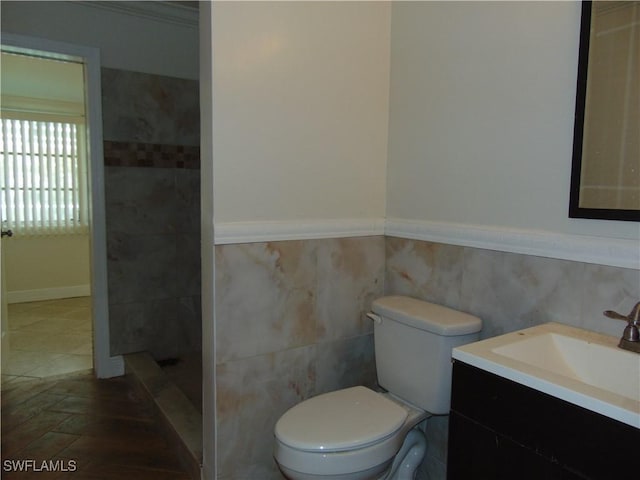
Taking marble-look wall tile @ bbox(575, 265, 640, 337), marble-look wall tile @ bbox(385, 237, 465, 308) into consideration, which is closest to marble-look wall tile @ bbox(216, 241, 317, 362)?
marble-look wall tile @ bbox(385, 237, 465, 308)

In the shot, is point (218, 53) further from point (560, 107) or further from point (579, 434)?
point (579, 434)

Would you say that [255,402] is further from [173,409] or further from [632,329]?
[632,329]

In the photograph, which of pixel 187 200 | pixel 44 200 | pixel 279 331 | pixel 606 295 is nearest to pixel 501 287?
pixel 606 295

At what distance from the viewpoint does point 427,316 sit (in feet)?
5.25

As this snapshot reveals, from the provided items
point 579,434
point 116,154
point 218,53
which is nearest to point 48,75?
point 116,154

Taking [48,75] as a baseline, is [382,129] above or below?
below

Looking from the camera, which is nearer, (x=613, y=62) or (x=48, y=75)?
(x=613, y=62)

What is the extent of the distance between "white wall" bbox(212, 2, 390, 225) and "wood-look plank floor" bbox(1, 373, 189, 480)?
127 centimetres

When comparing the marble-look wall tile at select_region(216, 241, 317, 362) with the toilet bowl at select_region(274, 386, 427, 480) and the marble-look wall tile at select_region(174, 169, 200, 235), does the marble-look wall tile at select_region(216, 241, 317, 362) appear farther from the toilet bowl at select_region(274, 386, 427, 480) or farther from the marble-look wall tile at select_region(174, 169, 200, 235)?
the marble-look wall tile at select_region(174, 169, 200, 235)

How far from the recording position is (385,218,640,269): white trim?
4.03 feet

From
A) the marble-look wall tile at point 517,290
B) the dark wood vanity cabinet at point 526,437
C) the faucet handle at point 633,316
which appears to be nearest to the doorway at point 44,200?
the marble-look wall tile at point 517,290

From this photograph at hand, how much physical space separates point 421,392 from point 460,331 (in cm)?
28

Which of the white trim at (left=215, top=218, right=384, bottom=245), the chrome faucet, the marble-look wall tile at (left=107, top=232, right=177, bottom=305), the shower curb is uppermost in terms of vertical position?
the white trim at (left=215, top=218, right=384, bottom=245)

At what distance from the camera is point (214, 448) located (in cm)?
170
